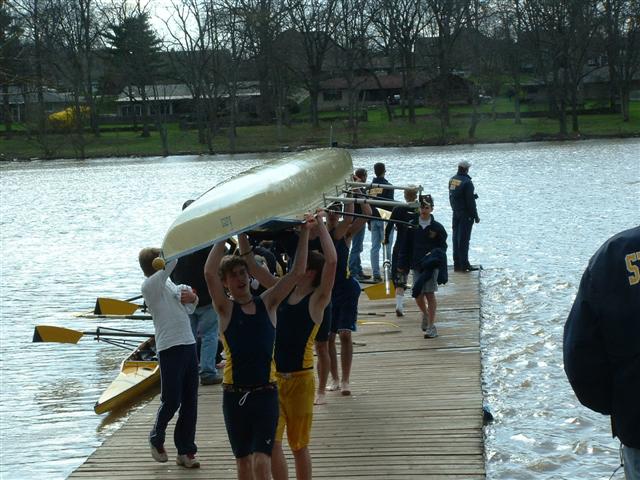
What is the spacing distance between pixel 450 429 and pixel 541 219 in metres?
22.6

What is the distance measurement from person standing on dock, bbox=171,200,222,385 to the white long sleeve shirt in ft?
4.64

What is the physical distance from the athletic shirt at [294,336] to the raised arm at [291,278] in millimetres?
339

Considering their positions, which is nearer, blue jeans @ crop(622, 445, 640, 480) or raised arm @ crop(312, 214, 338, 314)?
blue jeans @ crop(622, 445, 640, 480)

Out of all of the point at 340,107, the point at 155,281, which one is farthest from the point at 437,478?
the point at 340,107

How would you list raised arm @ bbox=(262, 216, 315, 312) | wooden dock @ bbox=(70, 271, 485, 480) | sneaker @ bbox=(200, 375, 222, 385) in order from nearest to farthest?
raised arm @ bbox=(262, 216, 315, 312), wooden dock @ bbox=(70, 271, 485, 480), sneaker @ bbox=(200, 375, 222, 385)

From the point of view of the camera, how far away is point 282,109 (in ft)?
243

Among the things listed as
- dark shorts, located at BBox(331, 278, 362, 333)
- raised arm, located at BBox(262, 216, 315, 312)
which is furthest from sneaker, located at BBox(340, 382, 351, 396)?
raised arm, located at BBox(262, 216, 315, 312)

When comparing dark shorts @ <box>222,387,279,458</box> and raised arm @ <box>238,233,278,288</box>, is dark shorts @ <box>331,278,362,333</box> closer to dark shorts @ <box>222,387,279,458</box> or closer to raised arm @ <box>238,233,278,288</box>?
raised arm @ <box>238,233,278,288</box>

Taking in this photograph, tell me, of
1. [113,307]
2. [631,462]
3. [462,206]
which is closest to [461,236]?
[462,206]

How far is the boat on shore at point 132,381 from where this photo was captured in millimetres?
11711

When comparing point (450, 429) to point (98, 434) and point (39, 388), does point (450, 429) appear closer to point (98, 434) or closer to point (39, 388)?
point (98, 434)

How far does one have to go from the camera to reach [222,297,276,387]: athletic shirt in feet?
20.3

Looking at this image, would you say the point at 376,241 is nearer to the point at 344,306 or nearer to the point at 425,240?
the point at 425,240

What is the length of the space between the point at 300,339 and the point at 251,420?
0.86 metres
